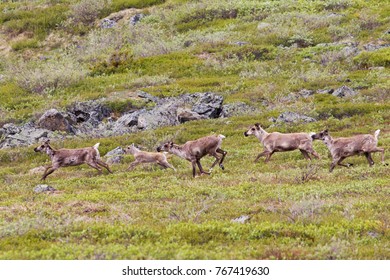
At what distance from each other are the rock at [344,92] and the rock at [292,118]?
15.2 ft

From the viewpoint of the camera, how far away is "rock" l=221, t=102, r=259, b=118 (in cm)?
3158

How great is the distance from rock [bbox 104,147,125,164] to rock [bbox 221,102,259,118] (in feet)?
26.9

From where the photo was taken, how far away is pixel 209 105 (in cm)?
3231

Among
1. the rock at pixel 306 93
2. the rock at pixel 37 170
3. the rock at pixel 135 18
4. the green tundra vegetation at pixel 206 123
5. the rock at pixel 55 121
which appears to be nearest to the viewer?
Answer: the green tundra vegetation at pixel 206 123

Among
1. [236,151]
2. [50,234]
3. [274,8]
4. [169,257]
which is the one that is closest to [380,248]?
[169,257]

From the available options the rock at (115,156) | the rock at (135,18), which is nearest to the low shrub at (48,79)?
the rock at (115,156)

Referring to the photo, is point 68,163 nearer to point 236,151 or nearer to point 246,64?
point 236,151

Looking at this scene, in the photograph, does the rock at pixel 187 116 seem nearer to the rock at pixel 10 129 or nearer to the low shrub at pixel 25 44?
the rock at pixel 10 129

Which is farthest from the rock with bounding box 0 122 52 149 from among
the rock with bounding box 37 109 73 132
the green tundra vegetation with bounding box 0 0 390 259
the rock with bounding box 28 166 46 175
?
the rock with bounding box 28 166 46 175

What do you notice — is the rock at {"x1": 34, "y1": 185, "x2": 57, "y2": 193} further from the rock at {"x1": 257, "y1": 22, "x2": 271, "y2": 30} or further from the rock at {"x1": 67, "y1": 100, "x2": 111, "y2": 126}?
the rock at {"x1": 257, "y1": 22, "x2": 271, "y2": 30}

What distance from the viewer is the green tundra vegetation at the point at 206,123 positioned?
11391 mm

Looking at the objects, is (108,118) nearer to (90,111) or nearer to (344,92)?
(90,111)

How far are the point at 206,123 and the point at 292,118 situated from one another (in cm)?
437

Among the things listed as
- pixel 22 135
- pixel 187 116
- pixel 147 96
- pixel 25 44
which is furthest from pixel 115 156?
pixel 25 44
